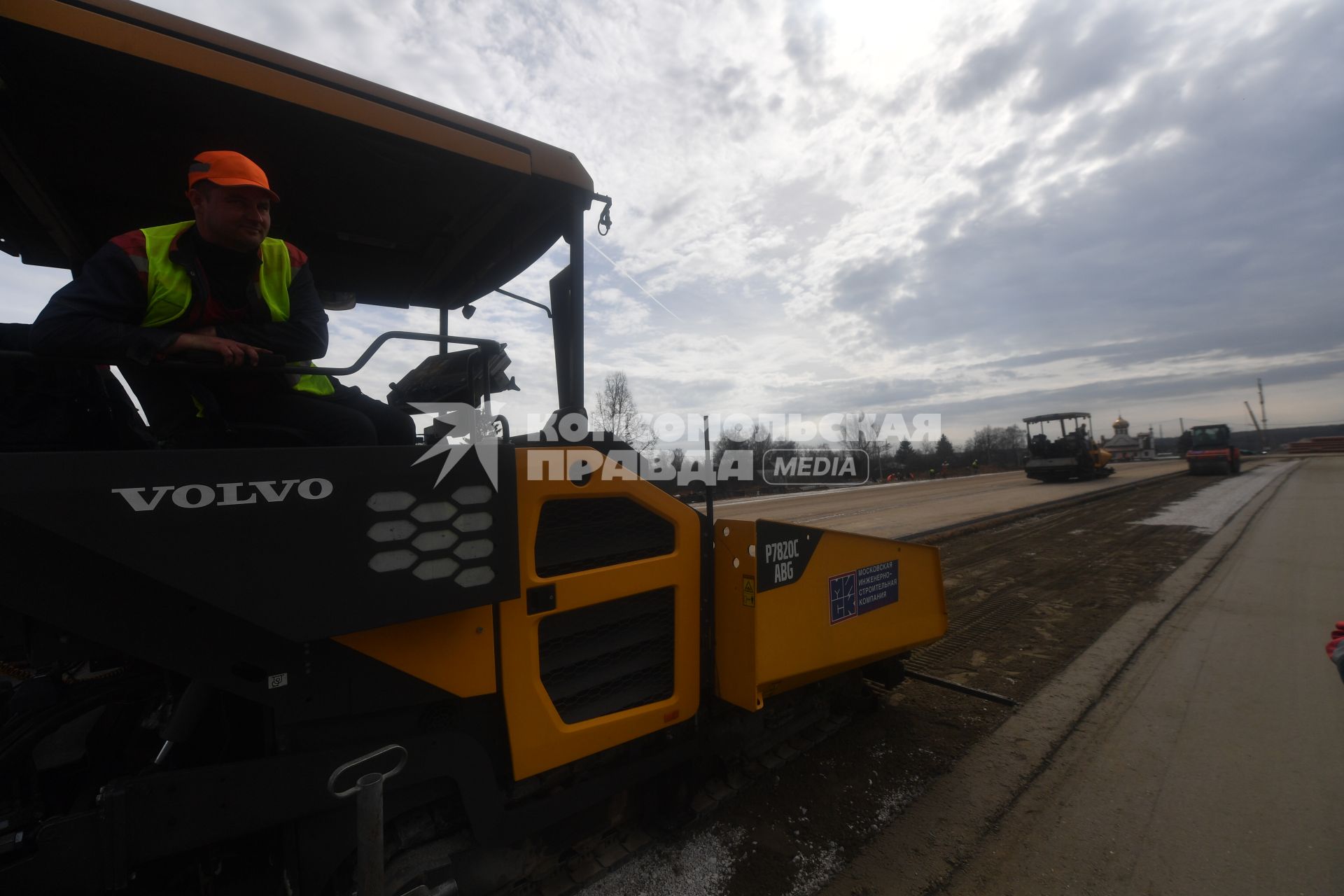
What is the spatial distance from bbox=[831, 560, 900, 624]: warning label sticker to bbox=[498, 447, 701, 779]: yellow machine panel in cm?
68

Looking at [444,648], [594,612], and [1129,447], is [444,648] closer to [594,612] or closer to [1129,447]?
[594,612]

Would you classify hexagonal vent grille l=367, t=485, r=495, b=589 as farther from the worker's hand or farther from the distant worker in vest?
the worker's hand

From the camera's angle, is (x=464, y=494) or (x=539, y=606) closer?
(x=464, y=494)

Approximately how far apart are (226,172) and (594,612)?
1601 millimetres

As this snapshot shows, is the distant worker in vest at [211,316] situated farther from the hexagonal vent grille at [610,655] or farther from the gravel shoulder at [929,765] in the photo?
the gravel shoulder at [929,765]

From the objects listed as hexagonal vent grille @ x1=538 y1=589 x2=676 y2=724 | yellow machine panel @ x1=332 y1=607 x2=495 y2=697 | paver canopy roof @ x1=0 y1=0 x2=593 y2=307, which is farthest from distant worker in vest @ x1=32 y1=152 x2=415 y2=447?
hexagonal vent grille @ x1=538 y1=589 x2=676 y2=724

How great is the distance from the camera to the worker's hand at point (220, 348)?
1416 mm

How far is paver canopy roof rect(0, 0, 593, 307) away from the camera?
1430mm

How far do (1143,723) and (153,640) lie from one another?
4219 millimetres

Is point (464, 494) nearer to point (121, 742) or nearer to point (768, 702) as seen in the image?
point (121, 742)

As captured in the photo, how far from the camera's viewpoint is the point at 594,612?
82.3 inches

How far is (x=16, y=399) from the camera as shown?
4.69 ft

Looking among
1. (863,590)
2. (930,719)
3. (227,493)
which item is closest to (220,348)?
(227,493)

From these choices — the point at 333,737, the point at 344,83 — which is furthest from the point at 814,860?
the point at 344,83
